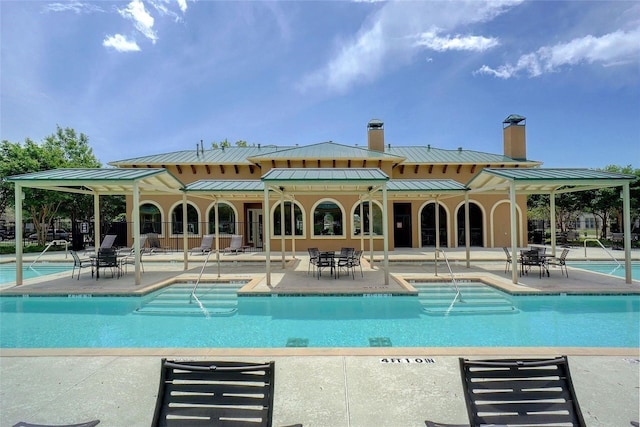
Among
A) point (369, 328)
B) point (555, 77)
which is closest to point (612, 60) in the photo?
point (555, 77)

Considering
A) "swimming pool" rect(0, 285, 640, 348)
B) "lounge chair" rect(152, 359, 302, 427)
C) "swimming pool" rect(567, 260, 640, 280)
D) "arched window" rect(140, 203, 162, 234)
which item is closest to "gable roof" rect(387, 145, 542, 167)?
"swimming pool" rect(567, 260, 640, 280)

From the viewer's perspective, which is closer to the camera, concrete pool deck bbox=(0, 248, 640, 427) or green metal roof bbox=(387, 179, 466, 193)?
concrete pool deck bbox=(0, 248, 640, 427)

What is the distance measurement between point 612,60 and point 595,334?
17799 mm

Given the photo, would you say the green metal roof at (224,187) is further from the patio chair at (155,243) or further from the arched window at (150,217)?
the arched window at (150,217)

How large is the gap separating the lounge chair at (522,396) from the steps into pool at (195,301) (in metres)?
6.29

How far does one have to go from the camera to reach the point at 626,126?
25.3 m

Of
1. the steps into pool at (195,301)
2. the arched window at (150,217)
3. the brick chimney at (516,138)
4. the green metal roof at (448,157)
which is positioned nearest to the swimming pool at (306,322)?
the steps into pool at (195,301)

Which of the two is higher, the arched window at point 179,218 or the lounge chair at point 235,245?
the arched window at point 179,218

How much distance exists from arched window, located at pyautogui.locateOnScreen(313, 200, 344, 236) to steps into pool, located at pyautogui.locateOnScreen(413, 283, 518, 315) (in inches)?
362

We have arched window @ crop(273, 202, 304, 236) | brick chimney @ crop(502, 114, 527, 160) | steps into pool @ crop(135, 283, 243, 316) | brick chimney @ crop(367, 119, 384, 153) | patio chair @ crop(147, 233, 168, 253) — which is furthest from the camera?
brick chimney @ crop(367, 119, 384, 153)

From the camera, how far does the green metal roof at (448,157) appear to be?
19797 millimetres

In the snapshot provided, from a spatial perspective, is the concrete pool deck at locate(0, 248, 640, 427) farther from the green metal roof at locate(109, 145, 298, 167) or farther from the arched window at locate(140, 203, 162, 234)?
the arched window at locate(140, 203, 162, 234)

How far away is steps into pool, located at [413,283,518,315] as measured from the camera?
761 cm

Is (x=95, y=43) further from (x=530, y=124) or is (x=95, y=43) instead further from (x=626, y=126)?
(x=626, y=126)
